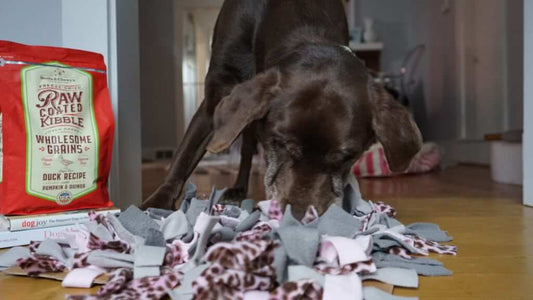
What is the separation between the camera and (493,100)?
4184 mm

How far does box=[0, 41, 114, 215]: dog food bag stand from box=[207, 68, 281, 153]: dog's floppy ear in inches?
16.5

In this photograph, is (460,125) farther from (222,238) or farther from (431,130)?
(222,238)

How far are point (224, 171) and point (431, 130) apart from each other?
9.44 ft

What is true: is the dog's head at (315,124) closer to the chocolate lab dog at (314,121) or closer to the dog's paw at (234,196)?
the chocolate lab dog at (314,121)

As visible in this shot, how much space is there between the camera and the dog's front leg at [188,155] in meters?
1.62

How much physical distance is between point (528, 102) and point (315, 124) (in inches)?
47.4

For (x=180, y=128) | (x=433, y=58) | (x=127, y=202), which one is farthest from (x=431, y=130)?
(x=127, y=202)

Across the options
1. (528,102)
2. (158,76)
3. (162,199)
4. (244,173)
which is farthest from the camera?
(158,76)

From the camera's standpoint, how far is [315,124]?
1.16m

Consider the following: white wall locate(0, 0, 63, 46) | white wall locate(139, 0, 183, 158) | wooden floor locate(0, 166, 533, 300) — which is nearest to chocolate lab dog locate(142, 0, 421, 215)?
wooden floor locate(0, 166, 533, 300)

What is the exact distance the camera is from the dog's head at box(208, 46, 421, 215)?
3.85 ft

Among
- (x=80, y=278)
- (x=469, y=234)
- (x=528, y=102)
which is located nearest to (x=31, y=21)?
(x=80, y=278)

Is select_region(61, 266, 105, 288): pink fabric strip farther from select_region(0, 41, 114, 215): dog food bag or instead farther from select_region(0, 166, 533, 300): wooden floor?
select_region(0, 41, 114, 215): dog food bag

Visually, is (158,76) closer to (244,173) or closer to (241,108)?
(244,173)
